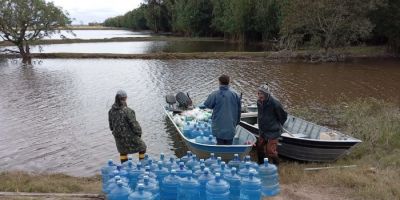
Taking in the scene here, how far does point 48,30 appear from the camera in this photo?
48625 mm

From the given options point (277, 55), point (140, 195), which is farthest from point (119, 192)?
point (277, 55)

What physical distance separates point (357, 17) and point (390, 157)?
33821 millimetres

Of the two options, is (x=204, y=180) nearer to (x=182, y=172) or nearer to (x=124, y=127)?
(x=182, y=172)

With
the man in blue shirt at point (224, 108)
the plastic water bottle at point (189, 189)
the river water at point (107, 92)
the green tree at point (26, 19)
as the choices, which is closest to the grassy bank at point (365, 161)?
the man in blue shirt at point (224, 108)

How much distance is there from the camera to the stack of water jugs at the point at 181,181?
699 cm

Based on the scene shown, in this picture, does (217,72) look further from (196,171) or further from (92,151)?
(196,171)

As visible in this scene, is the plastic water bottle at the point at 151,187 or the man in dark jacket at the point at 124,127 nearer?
the plastic water bottle at the point at 151,187

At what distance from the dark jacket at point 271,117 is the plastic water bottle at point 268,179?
1.78 m

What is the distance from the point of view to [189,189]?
7.24 meters

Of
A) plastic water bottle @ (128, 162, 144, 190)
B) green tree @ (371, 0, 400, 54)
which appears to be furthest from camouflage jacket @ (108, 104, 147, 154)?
green tree @ (371, 0, 400, 54)

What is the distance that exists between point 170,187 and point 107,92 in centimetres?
1922

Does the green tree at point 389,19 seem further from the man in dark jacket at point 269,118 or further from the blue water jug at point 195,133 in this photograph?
the man in dark jacket at point 269,118

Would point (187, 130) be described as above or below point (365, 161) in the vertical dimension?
above

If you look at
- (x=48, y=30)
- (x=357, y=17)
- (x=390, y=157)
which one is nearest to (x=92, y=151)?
(x=390, y=157)
